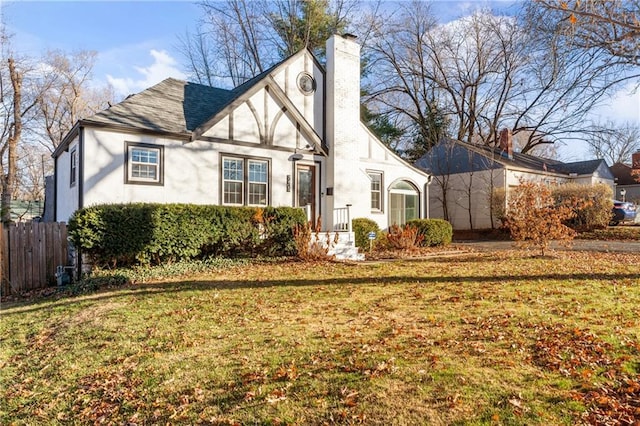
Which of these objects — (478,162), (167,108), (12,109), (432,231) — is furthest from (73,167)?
(478,162)

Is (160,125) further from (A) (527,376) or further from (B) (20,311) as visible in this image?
(A) (527,376)

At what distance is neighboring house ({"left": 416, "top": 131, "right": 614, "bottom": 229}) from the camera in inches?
899

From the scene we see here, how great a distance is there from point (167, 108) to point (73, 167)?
130 inches

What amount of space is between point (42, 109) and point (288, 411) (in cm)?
3273

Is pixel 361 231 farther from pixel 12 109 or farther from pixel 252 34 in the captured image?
pixel 12 109

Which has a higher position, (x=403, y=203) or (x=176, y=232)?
(x=403, y=203)

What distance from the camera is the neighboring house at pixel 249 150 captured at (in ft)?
35.0

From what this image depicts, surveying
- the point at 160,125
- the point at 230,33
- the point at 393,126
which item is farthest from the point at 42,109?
the point at 393,126

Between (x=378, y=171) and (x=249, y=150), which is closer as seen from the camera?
(x=249, y=150)

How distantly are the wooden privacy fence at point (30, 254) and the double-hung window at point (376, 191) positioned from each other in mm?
10673

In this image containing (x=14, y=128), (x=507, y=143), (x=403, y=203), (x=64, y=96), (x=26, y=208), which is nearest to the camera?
(x=403, y=203)

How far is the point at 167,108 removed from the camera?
12.5 m

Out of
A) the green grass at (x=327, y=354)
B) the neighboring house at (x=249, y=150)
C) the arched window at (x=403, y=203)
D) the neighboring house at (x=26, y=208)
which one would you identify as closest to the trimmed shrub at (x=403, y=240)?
the neighboring house at (x=249, y=150)

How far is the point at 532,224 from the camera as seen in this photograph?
11.1 metres
